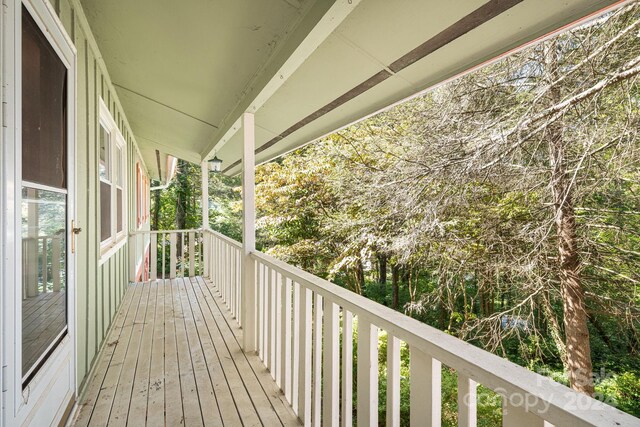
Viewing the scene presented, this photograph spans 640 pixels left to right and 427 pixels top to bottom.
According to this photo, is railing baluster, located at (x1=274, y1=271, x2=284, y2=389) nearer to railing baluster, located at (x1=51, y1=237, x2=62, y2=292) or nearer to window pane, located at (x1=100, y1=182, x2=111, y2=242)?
railing baluster, located at (x1=51, y1=237, x2=62, y2=292)

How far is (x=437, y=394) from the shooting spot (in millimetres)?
1052

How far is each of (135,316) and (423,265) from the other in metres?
5.62

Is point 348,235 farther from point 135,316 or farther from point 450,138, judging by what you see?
point 135,316

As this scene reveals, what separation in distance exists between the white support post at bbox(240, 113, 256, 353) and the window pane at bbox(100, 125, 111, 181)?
158 cm

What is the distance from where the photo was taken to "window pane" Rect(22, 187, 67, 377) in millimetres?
1349

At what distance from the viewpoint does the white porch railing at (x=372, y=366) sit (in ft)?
2.38

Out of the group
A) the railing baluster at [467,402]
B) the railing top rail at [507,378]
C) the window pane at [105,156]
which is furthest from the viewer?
the window pane at [105,156]

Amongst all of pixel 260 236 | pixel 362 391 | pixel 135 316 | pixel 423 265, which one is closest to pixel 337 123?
pixel 362 391

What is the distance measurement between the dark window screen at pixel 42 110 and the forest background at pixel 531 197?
4.08 meters

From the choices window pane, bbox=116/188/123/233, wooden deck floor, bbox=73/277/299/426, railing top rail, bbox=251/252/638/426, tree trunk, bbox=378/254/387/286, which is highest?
window pane, bbox=116/188/123/233

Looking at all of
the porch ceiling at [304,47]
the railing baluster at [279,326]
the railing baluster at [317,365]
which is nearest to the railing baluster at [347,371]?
the railing baluster at [317,365]

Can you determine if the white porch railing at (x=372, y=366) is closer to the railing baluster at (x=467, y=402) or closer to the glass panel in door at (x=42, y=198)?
the railing baluster at (x=467, y=402)

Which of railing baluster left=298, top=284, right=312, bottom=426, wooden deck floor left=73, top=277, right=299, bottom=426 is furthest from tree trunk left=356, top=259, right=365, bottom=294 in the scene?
railing baluster left=298, top=284, right=312, bottom=426

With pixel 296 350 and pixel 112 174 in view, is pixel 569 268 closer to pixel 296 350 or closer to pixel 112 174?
pixel 296 350
